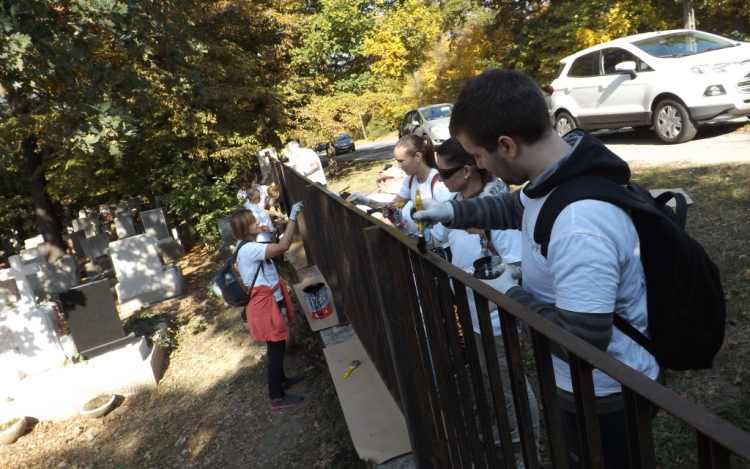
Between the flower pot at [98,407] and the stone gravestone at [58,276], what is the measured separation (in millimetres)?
7947

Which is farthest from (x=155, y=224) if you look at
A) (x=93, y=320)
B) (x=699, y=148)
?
(x=699, y=148)

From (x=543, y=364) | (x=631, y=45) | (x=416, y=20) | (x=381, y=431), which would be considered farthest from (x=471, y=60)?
(x=543, y=364)

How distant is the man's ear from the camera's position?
4.56 feet

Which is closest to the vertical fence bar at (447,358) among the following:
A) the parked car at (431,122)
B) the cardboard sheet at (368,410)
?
the cardboard sheet at (368,410)

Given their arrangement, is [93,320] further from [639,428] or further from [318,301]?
[639,428]

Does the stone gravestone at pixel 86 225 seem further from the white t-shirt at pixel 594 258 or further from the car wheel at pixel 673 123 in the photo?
the white t-shirt at pixel 594 258

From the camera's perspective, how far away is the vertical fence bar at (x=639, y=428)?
86 cm

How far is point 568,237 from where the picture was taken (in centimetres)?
122

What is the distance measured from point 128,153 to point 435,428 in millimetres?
13576

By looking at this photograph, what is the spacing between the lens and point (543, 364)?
3.70 ft

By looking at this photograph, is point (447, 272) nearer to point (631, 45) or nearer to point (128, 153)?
point (631, 45)

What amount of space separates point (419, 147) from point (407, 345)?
1776mm

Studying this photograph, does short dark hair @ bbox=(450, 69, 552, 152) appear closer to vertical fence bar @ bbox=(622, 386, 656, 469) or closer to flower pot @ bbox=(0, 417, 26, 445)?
vertical fence bar @ bbox=(622, 386, 656, 469)

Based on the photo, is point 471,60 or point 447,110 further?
point 471,60
